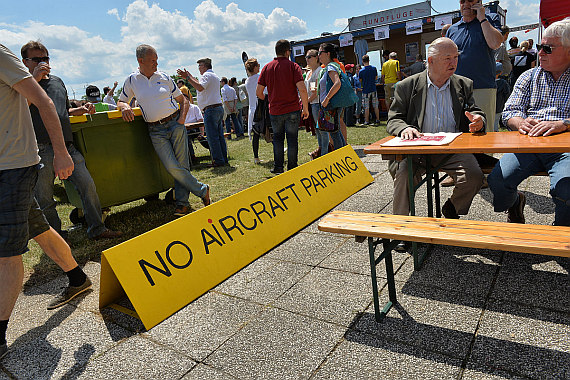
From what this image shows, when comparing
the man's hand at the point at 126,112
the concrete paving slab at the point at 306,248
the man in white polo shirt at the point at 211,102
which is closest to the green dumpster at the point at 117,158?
the man's hand at the point at 126,112

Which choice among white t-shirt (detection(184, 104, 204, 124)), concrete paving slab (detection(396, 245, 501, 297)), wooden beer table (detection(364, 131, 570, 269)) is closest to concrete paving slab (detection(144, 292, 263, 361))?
concrete paving slab (detection(396, 245, 501, 297))

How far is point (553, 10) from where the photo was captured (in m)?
5.19

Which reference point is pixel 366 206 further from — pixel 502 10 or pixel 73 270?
pixel 502 10

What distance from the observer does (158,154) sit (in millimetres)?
4820

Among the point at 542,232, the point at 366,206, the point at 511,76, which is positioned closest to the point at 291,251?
the point at 366,206

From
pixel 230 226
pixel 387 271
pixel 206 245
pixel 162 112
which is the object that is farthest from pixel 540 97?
pixel 162 112

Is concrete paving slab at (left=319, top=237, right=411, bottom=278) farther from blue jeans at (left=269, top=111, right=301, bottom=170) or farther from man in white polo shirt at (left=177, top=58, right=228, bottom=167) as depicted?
man in white polo shirt at (left=177, top=58, right=228, bottom=167)

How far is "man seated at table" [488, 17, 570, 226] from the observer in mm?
2645

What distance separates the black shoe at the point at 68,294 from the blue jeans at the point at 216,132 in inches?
198

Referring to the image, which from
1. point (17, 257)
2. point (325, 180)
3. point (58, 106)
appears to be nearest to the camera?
point (17, 257)

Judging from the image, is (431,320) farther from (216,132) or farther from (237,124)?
(237,124)

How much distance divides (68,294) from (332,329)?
210 centimetres

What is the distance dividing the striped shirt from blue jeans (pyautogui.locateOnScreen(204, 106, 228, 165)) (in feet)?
17.0

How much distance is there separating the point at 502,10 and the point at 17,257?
14.5 metres
